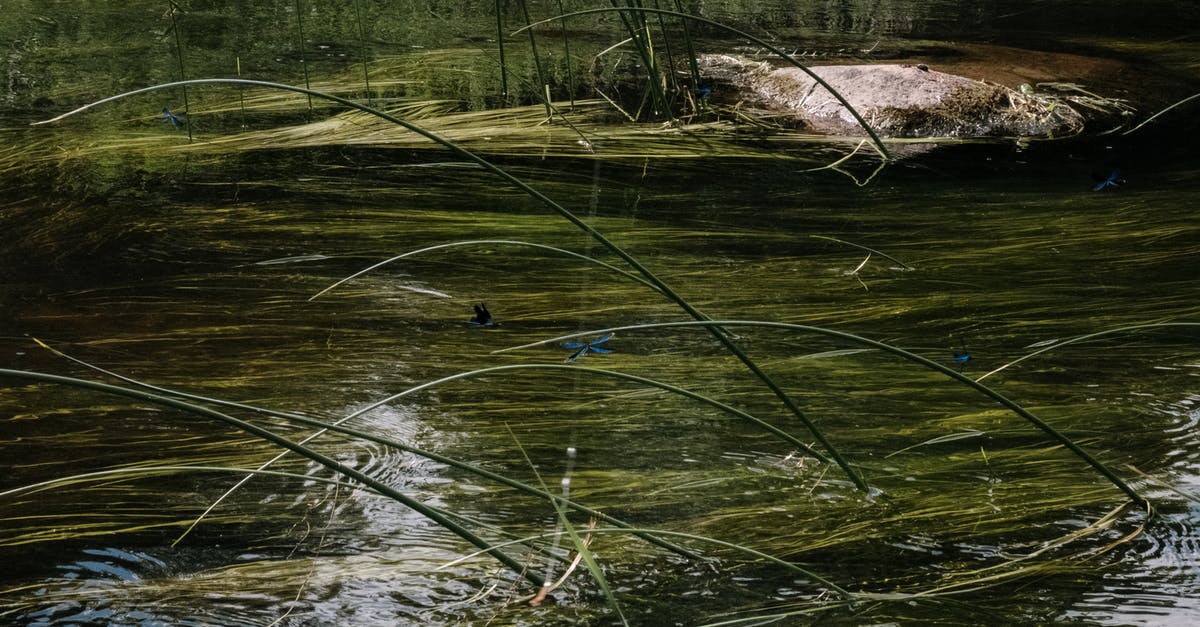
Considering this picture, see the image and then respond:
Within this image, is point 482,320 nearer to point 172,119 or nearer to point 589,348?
point 589,348

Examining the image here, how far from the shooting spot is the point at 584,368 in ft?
2.89

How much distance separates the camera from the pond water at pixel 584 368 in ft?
3.59

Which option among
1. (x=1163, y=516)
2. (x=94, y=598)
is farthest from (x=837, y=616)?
(x=94, y=598)

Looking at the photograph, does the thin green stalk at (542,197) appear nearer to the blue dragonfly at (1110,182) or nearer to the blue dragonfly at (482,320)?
the blue dragonfly at (482,320)

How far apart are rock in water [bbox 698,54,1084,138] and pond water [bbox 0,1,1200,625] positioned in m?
0.16

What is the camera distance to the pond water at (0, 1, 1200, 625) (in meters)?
1.10

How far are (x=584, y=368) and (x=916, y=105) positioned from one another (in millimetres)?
2633

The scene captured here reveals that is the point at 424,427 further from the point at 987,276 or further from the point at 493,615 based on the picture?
the point at 987,276

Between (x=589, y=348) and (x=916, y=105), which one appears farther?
(x=916, y=105)

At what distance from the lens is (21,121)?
2867 mm

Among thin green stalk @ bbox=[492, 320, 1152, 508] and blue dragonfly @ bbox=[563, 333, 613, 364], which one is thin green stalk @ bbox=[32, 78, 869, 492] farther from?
blue dragonfly @ bbox=[563, 333, 613, 364]

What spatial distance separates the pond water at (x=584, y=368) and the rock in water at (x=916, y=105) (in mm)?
160

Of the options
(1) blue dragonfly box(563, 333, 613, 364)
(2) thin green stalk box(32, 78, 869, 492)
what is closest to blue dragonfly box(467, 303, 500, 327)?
(1) blue dragonfly box(563, 333, 613, 364)

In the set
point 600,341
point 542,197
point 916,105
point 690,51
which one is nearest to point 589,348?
point 600,341
